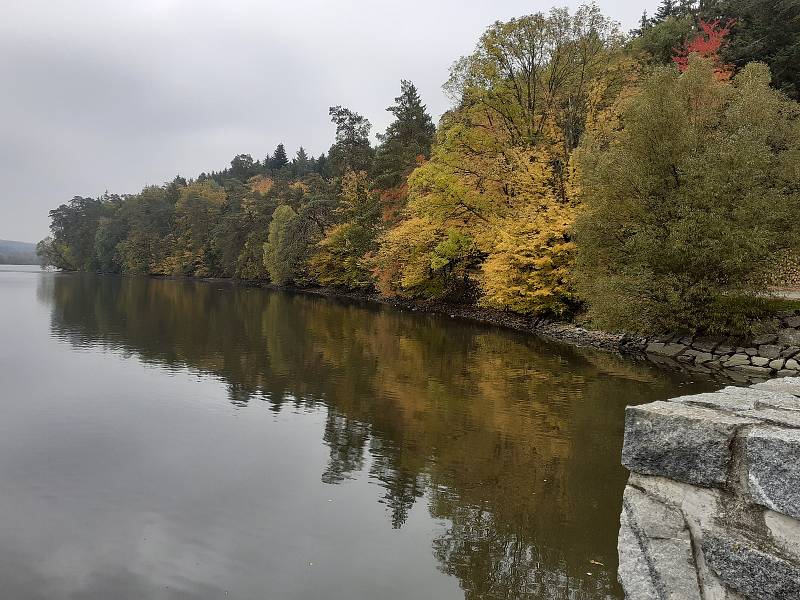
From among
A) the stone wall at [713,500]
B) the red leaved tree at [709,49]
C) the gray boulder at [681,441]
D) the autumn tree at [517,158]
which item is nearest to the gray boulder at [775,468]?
the stone wall at [713,500]

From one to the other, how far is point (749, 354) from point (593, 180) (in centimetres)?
693

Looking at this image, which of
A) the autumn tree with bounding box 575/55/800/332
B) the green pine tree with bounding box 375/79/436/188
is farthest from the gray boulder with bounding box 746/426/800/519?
the green pine tree with bounding box 375/79/436/188

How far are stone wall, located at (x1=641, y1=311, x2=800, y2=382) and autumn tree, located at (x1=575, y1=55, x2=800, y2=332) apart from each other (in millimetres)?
603

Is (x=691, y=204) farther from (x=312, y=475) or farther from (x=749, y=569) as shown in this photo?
(x=749, y=569)

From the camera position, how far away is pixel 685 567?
3.04 meters

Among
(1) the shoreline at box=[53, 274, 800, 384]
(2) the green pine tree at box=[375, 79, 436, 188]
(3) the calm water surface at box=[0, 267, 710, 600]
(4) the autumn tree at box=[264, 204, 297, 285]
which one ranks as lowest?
(3) the calm water surface at box=[0, 267, 710, 600]

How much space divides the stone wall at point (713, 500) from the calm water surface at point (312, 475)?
1.88 m

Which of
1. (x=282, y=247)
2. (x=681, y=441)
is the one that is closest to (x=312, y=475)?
(x=681, y=441)

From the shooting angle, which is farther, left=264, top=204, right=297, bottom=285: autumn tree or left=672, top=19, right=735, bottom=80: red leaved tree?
left=264, top=204, right=297, bottom=285: autumn tree

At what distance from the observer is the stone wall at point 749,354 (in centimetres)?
1439

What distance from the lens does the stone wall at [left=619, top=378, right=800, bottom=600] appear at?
261 cm

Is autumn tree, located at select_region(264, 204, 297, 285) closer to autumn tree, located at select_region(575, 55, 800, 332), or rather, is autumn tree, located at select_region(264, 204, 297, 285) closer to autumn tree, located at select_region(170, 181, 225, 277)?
autumn tree, located at select_region(170, 181, 225, 277)

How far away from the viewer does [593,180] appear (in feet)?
56.6

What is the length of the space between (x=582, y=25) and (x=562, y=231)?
1024cm
